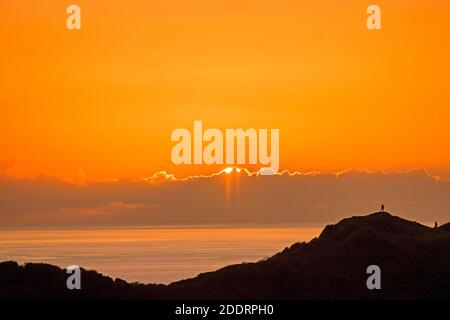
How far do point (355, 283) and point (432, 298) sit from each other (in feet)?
21.4

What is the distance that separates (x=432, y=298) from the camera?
72500 millimetres

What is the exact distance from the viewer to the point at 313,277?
73.8 metres

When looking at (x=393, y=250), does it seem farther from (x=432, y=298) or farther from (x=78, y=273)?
(x=78, y=273)

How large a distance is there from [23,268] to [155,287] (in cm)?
1135

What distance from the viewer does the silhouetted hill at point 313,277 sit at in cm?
6919

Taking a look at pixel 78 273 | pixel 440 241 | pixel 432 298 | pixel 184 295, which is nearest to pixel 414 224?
pixel 440 241

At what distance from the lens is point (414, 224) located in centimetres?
9156

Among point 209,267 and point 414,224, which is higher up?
point 414,224

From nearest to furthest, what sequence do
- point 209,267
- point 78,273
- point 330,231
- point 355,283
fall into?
point 78,273 < point 355,283 < point 330,231 < point 209,267

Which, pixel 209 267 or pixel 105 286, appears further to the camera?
pixel 209 267

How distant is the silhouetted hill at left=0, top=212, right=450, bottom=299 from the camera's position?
69.2m
